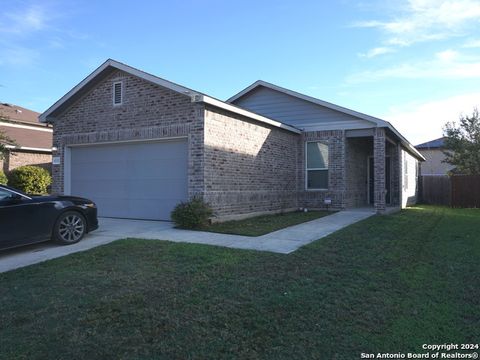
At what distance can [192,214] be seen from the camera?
10094 millimetres

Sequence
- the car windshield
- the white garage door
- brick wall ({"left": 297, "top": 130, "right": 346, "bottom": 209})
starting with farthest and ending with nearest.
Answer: brick wall ({"left": 297, "top": 130, "right": 346, "bottom": 209}) → the white garage door → the car windshield

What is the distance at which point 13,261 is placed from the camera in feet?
23.4

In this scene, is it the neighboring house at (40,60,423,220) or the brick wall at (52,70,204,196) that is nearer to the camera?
the brick wall at (52,70,204,196)

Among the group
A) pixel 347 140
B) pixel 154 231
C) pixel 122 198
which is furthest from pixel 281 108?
pixel 154 231

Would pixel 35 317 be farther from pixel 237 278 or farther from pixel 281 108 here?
pixel 281 108

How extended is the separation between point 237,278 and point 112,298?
65.8 inches

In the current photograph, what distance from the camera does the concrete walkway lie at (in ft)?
24.6

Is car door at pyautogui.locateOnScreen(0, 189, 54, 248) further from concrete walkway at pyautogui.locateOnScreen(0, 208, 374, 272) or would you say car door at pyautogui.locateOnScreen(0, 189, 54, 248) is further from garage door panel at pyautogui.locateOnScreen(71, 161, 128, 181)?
garage door panel at pyautogui.locateOnScreen(71, 161, 128, 181)

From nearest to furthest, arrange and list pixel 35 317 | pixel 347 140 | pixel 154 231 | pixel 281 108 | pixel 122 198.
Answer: pixel 35 317 < pixel 154 231 < pixel 122 198 < pixel 347 140 < pixel 281 108

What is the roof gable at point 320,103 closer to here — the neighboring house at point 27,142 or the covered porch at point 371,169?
the covered porch at point 371,169

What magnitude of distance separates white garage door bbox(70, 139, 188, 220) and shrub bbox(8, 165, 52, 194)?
6408 millimetres

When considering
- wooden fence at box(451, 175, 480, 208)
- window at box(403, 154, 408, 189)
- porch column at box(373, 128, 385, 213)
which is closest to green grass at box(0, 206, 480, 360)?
porch column at box(373, 128, 385, 213)

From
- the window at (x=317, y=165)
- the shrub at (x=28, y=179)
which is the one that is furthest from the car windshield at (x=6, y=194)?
the shrub at (x=28, y=179)

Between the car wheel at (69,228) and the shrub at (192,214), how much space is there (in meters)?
2.30
